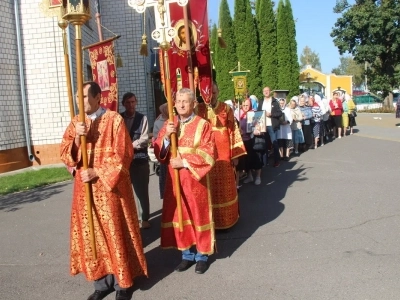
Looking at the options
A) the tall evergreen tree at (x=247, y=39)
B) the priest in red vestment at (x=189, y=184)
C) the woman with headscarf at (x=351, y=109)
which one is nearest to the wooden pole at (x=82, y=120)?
the priest in red vestment at (x=189, y=184)

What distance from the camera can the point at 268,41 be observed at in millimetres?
26734

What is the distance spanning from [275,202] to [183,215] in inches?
126

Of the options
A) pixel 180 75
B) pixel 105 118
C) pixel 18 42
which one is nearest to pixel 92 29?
pixel 18 42

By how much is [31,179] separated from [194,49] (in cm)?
590

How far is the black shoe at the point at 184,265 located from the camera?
A: 15.4 feet

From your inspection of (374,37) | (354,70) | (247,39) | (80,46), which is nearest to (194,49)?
(80,46)

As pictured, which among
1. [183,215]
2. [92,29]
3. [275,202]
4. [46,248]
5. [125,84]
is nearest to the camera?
[183,215]

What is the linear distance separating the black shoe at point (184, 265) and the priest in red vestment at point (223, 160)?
1.16 meters

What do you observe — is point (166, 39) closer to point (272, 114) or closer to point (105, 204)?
point (105, 204)

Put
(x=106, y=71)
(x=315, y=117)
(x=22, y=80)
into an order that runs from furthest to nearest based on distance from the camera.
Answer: (x=315, y=117)
(x=22, y=80)
(x=106, y=71)

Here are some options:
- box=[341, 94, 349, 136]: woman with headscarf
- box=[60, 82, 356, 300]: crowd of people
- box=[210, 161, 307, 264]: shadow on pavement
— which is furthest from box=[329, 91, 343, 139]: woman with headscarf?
box=[60, 82, 356, 300]: crowd of people

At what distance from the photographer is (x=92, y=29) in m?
14.9

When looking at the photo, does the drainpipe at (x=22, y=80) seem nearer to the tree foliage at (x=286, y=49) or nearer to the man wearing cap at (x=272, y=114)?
the man wearing cap at (x=272, y=114)

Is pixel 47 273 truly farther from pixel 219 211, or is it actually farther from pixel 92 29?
pixel 92 29
